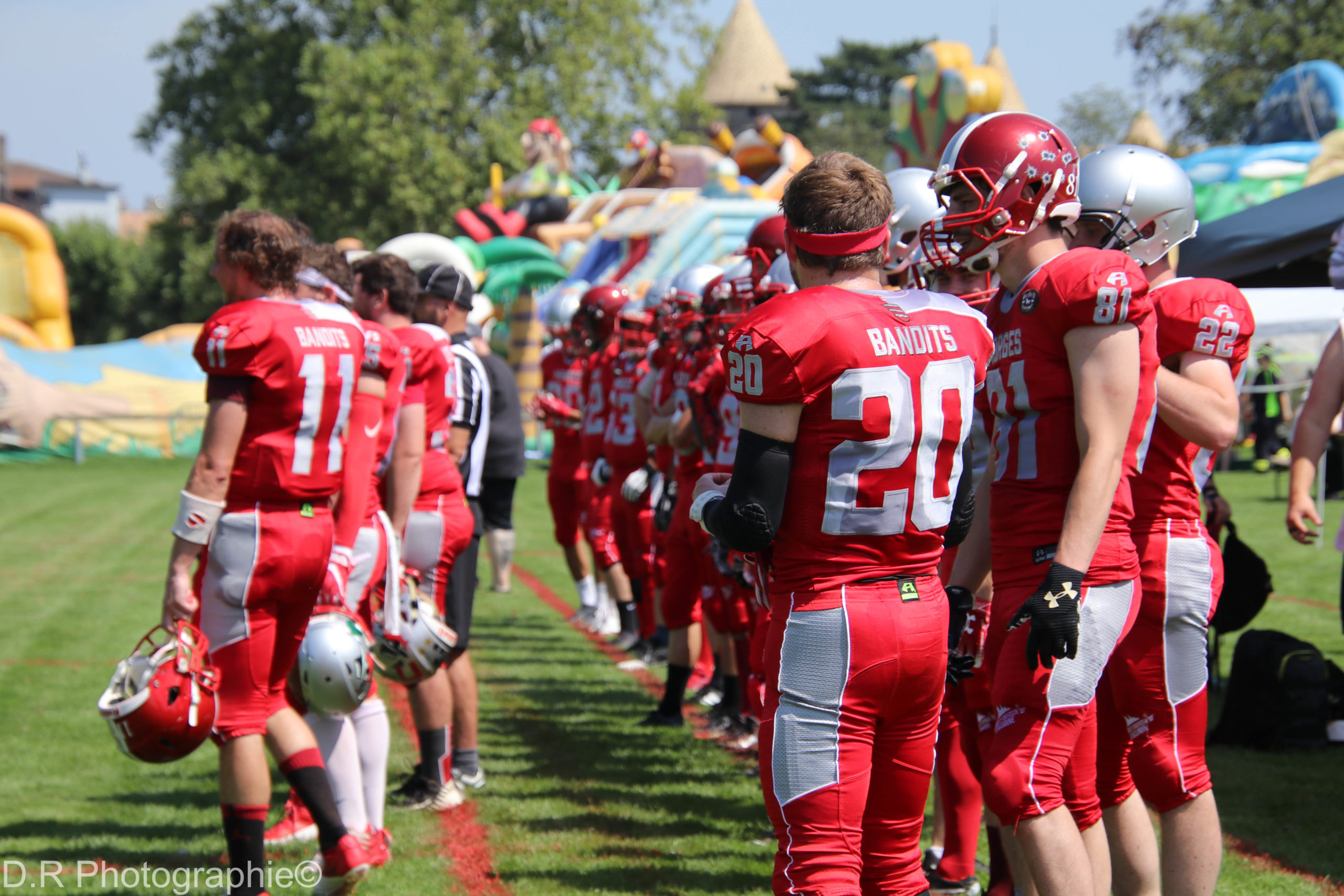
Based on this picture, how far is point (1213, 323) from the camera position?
10.9ft

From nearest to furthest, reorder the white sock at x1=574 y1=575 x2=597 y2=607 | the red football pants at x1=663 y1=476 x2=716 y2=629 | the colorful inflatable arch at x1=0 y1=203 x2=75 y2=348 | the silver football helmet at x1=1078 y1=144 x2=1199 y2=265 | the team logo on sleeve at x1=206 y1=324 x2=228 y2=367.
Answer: the silver football helmet at x1=1078 y1=144 x2=1199 y2=265
the team logo on sleeve at x1=206 y1=324 x2=228 y2=367
the red football pants at x1=663 y1=476 x2=716 y2=629
the white sock at x1=574 y1=575 x2=597 y2=607
the colorful inflatable arch at x1=0 y1=203 x2=75 y2=348

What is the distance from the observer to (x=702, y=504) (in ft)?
9.19

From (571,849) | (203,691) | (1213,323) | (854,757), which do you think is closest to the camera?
(854,757)

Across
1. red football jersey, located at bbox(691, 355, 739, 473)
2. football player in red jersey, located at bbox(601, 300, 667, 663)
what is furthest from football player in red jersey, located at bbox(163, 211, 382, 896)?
football player in red jersey, located at bbox(601, 300, 667, 663)

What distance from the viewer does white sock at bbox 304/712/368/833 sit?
4.33 metres

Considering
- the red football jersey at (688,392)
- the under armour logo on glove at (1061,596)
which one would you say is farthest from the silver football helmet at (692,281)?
the under armour logo on glove at (1061,596)

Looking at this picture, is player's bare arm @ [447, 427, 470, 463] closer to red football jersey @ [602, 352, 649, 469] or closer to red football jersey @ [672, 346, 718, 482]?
red football jersey @ [672, 346, 718, 482]

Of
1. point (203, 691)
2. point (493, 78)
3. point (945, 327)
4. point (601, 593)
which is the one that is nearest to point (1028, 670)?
point (945, 327)

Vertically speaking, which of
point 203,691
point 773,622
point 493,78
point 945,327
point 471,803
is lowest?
point 471,803

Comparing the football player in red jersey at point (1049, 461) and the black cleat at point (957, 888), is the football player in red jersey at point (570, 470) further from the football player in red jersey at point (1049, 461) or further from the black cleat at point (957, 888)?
the football player in red jersey at point (1049, 461)

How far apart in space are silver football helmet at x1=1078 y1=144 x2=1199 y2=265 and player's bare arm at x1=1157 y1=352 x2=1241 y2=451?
1.28 feet

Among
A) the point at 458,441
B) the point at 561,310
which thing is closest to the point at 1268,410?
the point at 561,310

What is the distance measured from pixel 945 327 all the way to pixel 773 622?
751 mm

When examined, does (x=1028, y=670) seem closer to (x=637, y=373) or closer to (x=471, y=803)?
(x=471, y=803)
